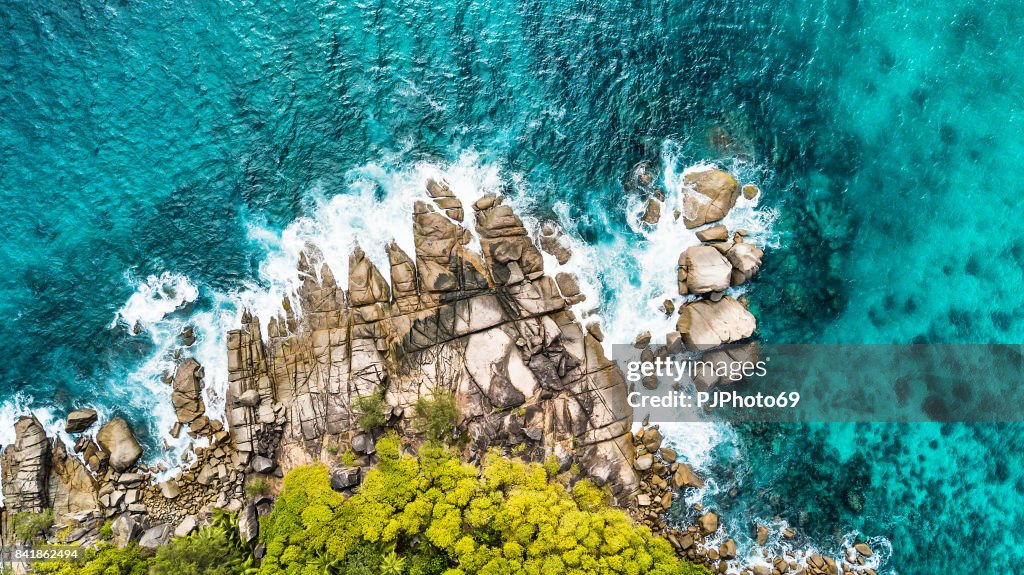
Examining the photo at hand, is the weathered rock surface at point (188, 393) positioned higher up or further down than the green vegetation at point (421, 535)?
higher up

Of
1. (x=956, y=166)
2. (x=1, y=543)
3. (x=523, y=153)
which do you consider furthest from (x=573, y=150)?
(x=1, y=543)

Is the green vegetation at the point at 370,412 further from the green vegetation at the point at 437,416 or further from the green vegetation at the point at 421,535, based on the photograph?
the green vegetation at the point at 437,416

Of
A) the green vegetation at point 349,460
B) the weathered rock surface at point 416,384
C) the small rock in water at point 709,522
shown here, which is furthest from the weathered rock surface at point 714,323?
the green vegetation at point 349,460

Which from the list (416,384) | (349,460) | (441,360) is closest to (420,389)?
(416,384)

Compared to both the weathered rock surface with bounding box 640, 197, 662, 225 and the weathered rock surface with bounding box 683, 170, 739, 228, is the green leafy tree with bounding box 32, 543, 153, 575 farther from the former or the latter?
the weathered rock surface with bounding box 683, 170, 739, 228

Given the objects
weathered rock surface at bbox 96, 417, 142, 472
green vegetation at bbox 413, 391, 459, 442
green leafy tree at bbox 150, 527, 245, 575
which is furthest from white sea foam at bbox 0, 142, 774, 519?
green vegetation at bbox 413, 391, 459, 442

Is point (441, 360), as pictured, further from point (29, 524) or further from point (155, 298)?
point (29, 524)
